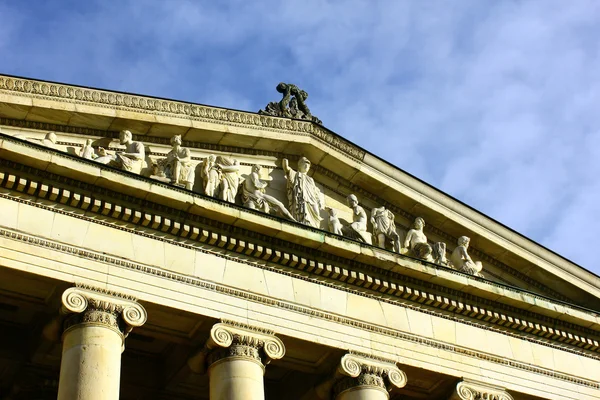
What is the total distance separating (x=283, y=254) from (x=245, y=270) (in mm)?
884

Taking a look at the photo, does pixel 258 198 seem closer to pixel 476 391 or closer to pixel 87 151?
pixel 87 151

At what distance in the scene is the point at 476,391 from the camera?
22.4 m

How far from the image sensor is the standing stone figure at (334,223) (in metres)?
22.9

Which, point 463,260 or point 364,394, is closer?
point 364,394

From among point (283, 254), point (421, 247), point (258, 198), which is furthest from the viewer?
point (421, 247)

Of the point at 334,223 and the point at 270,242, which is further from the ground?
the point at 334,223

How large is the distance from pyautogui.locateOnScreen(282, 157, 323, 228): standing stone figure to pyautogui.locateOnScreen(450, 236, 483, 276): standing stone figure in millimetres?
3474

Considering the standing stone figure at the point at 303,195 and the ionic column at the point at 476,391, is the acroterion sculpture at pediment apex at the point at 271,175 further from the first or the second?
the ionic column at the point at 476,391

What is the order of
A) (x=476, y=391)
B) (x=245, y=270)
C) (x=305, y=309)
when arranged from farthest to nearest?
1. (x=476, y=391)
2. (x=305, y=309)
3. (x=245, y=270)

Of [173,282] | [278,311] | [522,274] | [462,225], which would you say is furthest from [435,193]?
[173,282]

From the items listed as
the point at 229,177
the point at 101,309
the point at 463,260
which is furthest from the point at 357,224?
the point at 101,309

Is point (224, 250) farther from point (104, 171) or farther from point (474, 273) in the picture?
point (474, 273)

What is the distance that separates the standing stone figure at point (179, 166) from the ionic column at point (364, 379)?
447 centimetres

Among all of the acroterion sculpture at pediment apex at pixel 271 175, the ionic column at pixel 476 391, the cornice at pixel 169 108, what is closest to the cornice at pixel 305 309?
the ionic column at pixel 476 391
